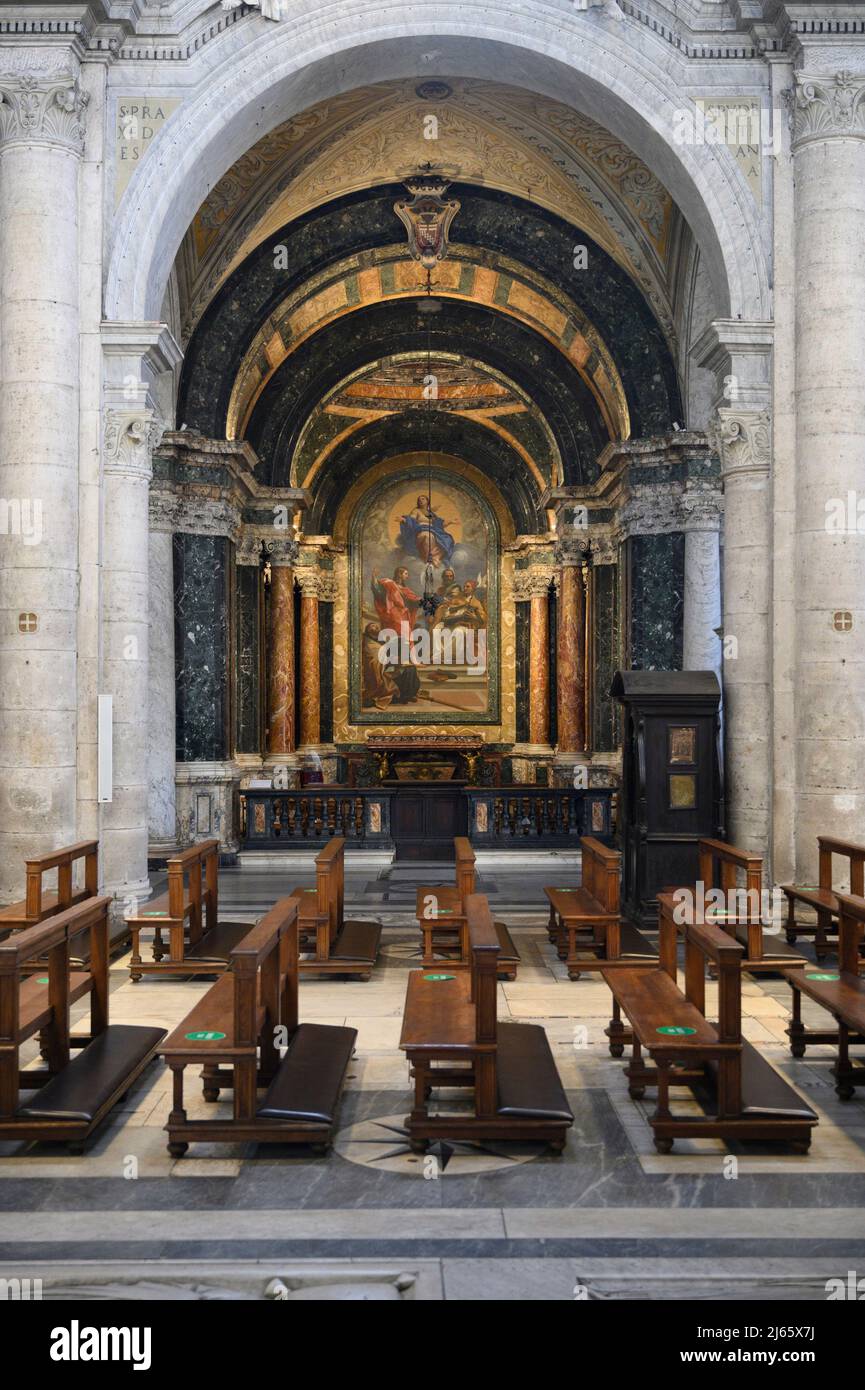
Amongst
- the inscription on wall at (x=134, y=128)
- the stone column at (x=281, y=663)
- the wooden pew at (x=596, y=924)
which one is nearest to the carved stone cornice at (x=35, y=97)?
the inscription on wall at (x=134, y=128)

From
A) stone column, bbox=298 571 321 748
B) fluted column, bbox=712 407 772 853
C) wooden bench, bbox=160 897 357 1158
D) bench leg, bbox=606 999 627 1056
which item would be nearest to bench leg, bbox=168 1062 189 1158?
wooden bench, bbox=160 897 357 1158

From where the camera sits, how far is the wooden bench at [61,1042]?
480cm

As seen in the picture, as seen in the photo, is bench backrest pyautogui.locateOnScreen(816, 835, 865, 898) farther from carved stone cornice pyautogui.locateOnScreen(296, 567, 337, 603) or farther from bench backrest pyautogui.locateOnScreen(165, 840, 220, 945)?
carved stone cornice pyautogui.locateOnScreen(296, 567, 337, 603)

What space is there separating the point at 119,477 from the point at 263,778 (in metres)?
8.76

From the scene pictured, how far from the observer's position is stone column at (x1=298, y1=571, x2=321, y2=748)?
888 inches

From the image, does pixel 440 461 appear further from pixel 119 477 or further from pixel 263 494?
pixel 119 477

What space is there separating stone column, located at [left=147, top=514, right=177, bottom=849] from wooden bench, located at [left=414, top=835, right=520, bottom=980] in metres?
6.13

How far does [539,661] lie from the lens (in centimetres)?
2275

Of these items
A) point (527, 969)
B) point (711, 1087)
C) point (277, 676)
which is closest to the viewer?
point (711, 1087)

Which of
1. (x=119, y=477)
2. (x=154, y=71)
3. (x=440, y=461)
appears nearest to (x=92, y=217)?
(x=154, y=71)

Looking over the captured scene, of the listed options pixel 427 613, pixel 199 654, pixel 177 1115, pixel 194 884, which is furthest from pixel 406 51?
pixel 427 613

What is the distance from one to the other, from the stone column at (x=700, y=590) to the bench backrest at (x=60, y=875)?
27.9 feet

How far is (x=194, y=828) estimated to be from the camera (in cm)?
1488

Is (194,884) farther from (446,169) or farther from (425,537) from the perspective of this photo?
(425,537)
